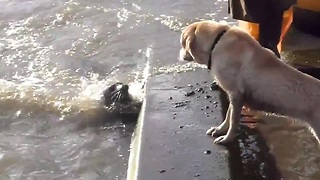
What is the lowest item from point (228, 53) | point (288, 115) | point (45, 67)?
point (45, 67)

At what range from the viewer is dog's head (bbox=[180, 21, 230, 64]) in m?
Answer: 3.83

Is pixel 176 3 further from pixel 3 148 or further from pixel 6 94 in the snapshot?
pixel 3 148

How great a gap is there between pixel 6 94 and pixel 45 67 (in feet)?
2.00

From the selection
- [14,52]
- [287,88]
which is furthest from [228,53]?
[14,52]

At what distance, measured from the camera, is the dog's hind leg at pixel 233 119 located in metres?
3.84

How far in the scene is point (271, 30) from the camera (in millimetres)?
4762

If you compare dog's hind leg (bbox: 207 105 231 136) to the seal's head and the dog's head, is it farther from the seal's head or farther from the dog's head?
the seal's head

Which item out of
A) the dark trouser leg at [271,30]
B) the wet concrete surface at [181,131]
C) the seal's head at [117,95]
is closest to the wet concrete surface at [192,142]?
the wet concrete surface at [181,131]

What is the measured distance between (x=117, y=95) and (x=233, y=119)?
6.09 feet

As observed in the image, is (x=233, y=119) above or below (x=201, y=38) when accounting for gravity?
below

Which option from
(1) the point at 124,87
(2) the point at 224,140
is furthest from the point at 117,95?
(2) the point at 224,140

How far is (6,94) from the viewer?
19.6ft

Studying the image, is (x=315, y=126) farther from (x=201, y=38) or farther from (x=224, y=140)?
(x=201, y=38)

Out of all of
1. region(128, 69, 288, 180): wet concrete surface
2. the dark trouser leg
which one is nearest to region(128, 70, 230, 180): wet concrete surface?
region(128, 69, 288, 180): wet concrete surface
